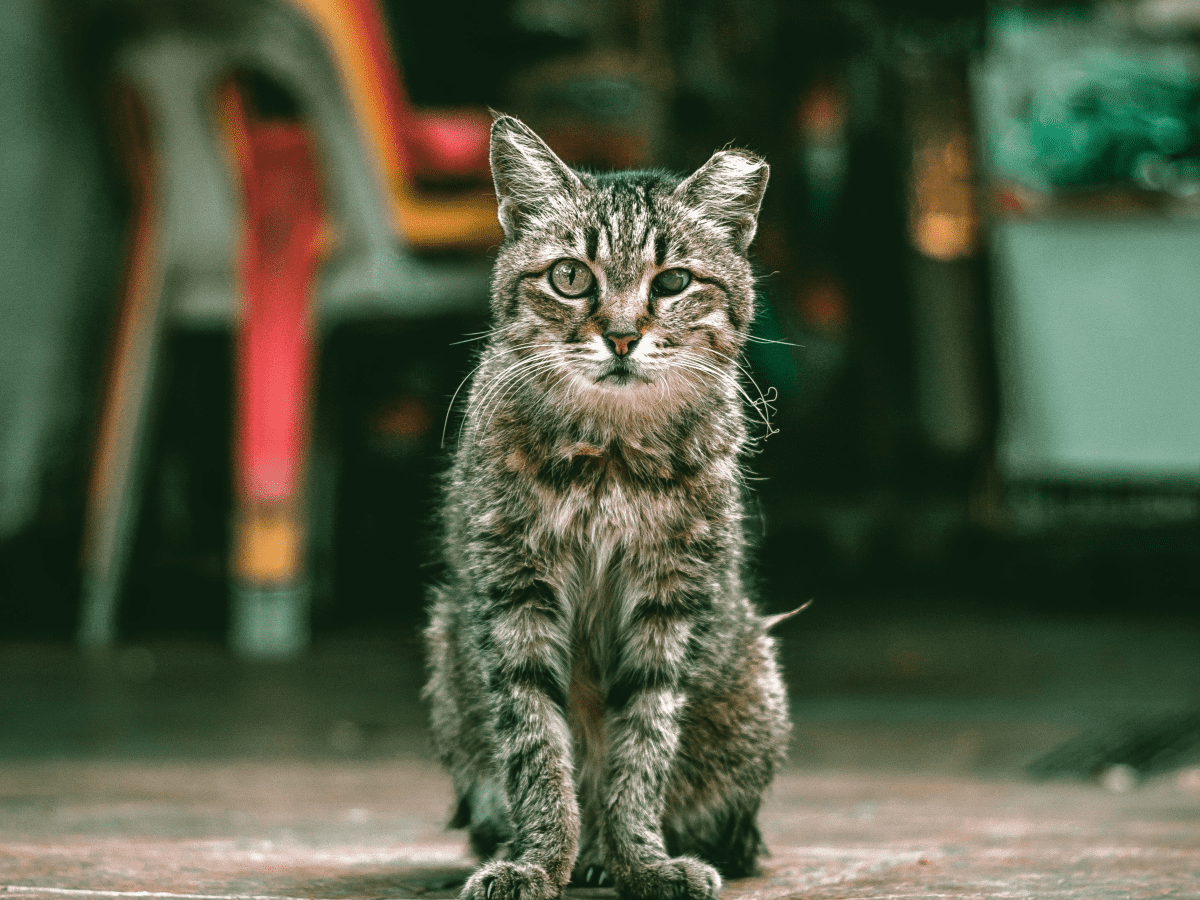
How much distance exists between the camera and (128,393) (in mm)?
6996

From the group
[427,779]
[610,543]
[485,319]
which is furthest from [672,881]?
[485,319]

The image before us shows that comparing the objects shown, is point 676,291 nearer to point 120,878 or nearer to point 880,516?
point 120,878

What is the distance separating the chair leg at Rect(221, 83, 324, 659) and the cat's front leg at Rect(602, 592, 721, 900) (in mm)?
4697

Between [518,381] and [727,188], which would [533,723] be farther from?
[727,188]

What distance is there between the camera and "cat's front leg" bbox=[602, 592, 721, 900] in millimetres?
2186

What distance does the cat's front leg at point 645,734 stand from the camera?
2186 millimetres

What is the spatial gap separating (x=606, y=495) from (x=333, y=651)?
5.11 meters

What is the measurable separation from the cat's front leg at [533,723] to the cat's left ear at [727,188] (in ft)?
2.57

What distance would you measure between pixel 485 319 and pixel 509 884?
3067mm

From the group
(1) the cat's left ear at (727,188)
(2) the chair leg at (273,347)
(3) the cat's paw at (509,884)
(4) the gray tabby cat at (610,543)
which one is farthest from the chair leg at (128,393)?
(3) the cat's paw at (509,884)

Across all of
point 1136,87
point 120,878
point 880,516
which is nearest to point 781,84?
point 1136,87

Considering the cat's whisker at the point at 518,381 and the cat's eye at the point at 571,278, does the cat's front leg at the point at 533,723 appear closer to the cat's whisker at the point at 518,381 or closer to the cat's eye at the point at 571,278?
the cat's whisker at the point at 518,381

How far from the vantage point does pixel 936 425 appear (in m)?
10.0

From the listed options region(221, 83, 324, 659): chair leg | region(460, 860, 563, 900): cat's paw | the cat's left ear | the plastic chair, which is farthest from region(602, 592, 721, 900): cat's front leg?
region(221, 83, 324, 659): chair leg
